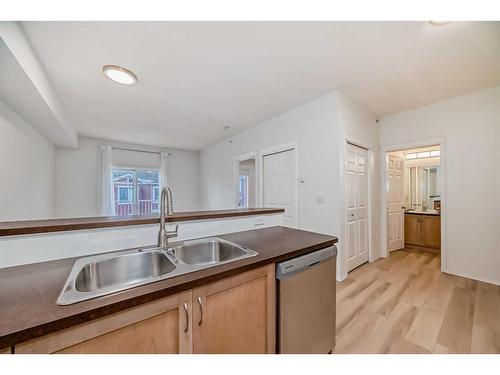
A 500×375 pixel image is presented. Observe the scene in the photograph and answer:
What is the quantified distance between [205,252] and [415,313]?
2.03 m

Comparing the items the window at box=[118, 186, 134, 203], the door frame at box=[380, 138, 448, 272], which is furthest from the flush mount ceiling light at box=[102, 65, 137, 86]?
the door frame at box=[380, 138, 448, 272]

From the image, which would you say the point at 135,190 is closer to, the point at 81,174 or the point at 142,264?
the point at 81,174

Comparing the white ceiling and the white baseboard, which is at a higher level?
the white ceiling

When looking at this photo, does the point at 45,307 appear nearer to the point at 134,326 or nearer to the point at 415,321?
the point at 134,326

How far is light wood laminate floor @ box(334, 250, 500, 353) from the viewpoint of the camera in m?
1.49

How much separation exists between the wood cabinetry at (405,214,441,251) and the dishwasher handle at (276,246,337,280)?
143 inches

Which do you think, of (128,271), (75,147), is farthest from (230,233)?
(75,147)

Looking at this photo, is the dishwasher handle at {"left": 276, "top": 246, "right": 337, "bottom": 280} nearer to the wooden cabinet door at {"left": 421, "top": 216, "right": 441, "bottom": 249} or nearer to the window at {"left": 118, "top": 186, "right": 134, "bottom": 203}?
the wooden cabinet door at {"left": 421, "top": 216, "right": 441, "bottom": 249}

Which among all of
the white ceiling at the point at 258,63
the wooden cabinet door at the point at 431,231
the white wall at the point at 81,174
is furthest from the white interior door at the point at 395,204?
the white wall at the point at 81,174

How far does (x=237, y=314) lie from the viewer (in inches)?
37.0

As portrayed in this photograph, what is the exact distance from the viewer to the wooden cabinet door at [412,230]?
3.83 m

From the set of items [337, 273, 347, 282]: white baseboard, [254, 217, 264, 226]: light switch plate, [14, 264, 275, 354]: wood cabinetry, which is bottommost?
[337, 273, 347, 282]: white baseboard

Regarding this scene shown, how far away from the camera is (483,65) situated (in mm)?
2041

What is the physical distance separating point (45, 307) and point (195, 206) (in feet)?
18.4
